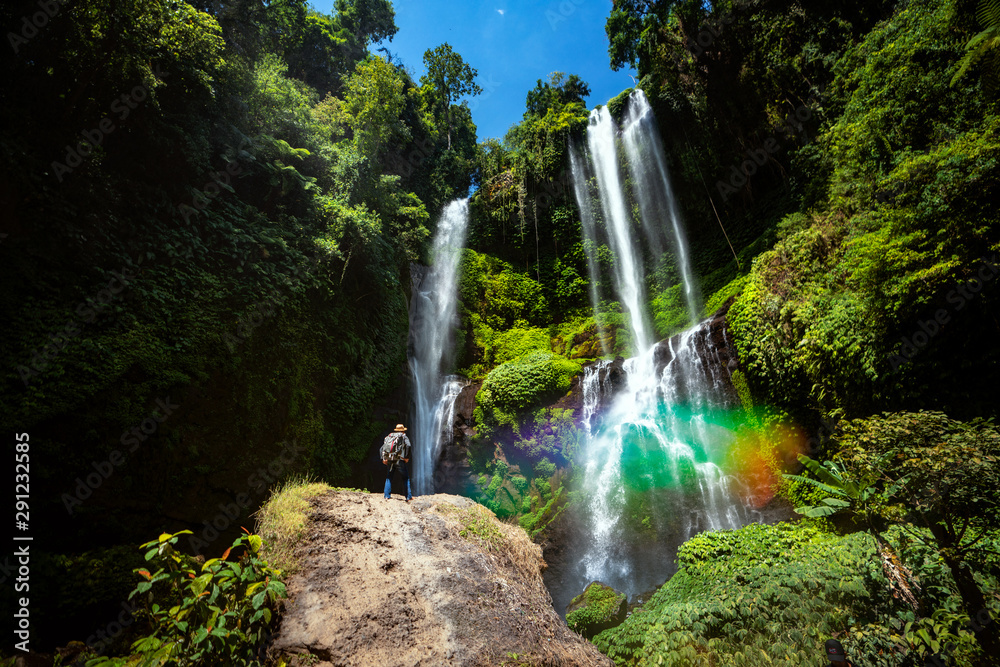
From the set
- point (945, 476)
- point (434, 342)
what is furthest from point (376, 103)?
point (945, 476)

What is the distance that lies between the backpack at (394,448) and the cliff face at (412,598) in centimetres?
92

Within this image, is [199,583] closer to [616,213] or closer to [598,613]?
[598,613]

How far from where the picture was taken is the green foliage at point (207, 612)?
2902 millimetres

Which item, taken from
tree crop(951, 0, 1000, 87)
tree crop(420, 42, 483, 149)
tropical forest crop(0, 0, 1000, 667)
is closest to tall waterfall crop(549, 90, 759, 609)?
tropical forest crop(0, 0, 1000, 667)

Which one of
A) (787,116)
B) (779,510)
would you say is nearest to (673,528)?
(779,510)

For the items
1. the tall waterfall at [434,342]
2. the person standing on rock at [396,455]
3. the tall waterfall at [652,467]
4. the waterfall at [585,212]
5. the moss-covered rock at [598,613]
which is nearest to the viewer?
the moss-covered rock at [598,613]

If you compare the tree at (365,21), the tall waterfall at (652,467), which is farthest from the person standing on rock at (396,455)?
the tree at (365,21)

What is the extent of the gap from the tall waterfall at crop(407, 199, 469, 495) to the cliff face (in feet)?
25.6

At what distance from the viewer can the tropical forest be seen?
406cm

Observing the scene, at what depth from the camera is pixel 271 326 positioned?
27.8 ft

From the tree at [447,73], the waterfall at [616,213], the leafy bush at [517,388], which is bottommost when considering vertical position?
the leafy bush at [517,388]

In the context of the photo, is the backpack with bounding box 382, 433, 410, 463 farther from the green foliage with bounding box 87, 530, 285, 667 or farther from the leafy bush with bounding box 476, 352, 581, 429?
the leafy bush with bounding box 476, 352, 581, 429

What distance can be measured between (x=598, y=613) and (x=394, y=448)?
4.54m

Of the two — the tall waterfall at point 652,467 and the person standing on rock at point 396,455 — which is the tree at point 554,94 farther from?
the person standing on rock at point 396,455
